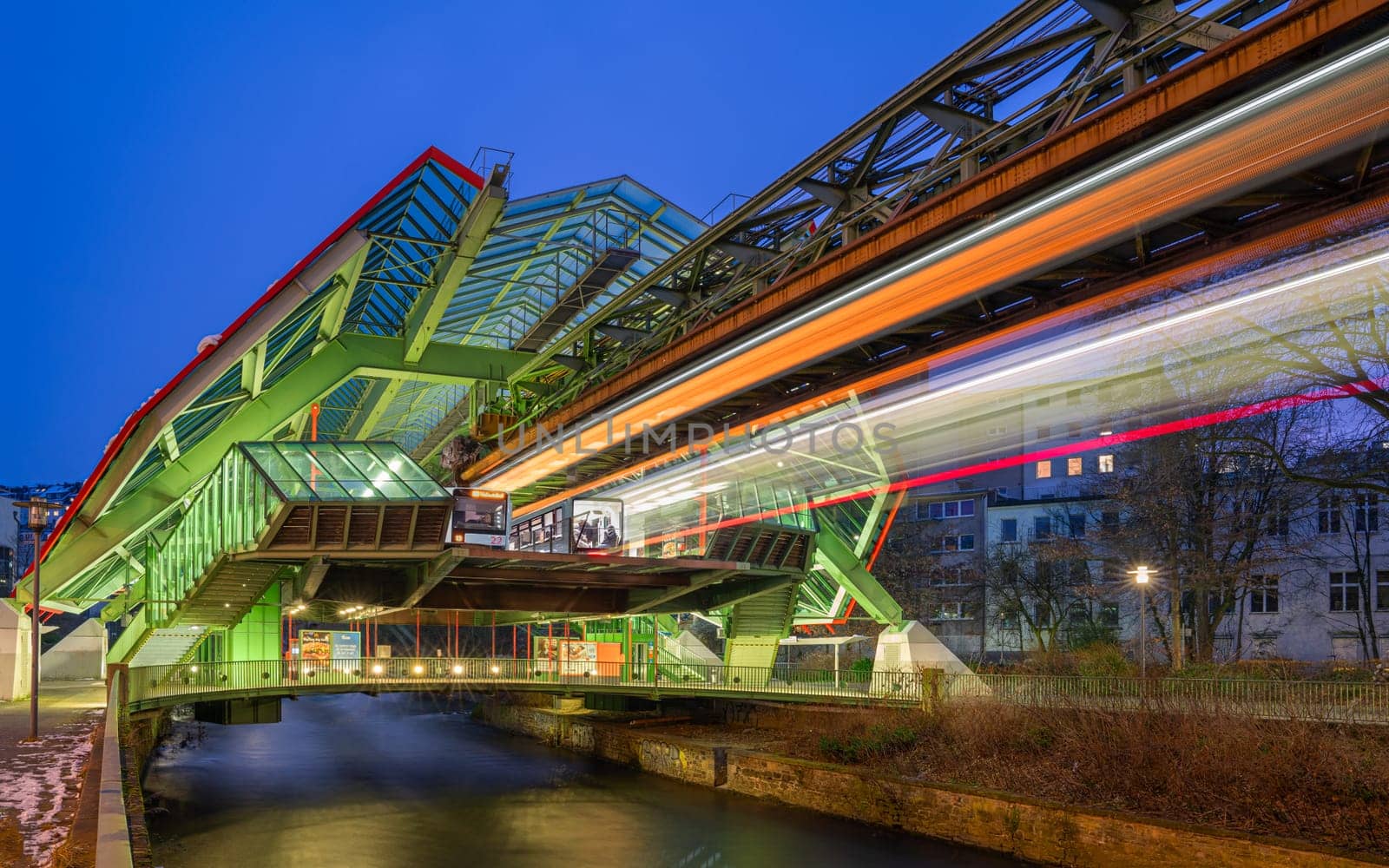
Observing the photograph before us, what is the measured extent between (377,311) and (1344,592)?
3782 centimetres

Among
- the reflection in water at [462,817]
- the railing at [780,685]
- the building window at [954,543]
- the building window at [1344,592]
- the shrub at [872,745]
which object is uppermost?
the building window at [954,543]

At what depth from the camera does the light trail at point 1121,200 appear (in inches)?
385

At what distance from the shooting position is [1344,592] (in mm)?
45031

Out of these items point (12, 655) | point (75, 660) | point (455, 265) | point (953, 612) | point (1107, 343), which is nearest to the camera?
point (1107, 343)

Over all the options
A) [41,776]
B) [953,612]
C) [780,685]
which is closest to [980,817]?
[780,685]

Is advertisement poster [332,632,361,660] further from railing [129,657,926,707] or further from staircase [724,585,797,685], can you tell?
staircase [724,585,797,685]

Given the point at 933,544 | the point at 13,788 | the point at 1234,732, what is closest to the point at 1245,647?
the point at 933,544

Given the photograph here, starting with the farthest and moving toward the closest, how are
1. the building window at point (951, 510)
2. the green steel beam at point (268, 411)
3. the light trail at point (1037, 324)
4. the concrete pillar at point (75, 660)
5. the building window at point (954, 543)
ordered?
the building window at point (951, 510), the building window at point (954, 543), the concrete pillar at point (75, 660), the green steel beam at point (268, 411), the light trail at point (1037, 324)

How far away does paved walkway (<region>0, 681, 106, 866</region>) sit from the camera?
1104 cm

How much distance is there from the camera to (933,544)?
205 feet

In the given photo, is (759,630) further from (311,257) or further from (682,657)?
(311,257)

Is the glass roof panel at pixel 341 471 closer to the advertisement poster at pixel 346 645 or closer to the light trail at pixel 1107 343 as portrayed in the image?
the light trail at pixel 1107 343

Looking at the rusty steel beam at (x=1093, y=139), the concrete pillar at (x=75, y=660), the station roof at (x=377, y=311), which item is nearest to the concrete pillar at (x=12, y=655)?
the station roof at (x=377, y=311)

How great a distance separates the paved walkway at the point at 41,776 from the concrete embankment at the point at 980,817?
1522 cm
